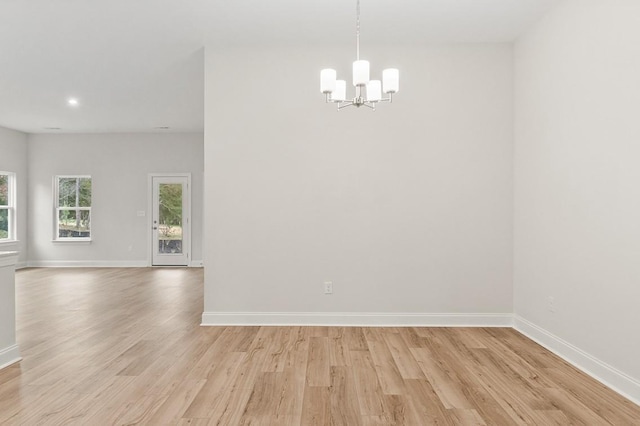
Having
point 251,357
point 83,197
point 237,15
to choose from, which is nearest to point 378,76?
point 237,15

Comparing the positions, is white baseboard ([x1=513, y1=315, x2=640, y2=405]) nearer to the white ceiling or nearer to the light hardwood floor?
the light hardwood floor

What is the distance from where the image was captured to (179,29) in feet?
13.4

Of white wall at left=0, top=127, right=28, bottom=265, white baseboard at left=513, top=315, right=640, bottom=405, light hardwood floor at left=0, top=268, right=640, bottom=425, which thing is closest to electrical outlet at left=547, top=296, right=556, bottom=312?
white baseboard at left=513, top=315, right=640, bottom=405

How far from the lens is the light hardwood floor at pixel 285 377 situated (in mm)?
2432

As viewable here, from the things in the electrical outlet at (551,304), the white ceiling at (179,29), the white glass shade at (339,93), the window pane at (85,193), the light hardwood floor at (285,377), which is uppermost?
the white ceiling at (179,29)

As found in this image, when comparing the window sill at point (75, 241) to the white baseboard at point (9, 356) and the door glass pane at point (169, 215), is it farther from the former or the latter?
the white baseboard at point (9, 356)

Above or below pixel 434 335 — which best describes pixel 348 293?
above

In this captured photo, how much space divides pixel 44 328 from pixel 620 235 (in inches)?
202

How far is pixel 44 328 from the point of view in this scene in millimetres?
4266

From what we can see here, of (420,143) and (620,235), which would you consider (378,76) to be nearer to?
(420,143)

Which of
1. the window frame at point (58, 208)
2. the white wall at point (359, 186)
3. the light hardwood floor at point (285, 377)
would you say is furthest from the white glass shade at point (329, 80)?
the window frame at point (58, 208)

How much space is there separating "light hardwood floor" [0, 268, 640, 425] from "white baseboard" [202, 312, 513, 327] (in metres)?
0.12

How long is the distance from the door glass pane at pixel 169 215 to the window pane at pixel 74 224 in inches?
64.9

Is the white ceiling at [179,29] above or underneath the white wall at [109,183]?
above
